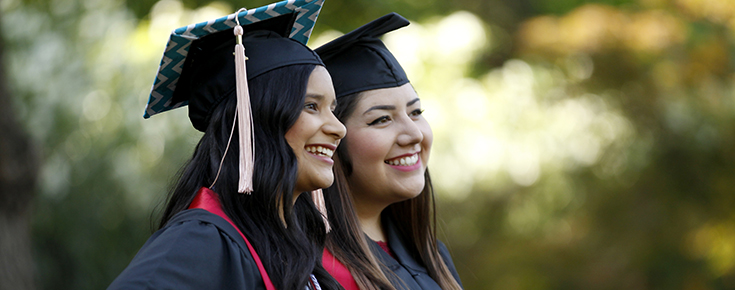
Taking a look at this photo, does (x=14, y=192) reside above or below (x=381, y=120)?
below

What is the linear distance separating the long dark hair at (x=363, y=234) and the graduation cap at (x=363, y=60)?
61 millimetres

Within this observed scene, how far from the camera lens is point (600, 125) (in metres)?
6.09

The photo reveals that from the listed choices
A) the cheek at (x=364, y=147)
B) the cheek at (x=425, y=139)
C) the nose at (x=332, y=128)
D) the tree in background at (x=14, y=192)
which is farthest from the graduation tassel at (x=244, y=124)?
the tree in background at (x=14, y=192)

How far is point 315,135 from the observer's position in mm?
1732

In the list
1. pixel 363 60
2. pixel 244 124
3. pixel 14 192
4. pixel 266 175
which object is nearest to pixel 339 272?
pixel 266 175

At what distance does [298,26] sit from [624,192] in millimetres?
5424

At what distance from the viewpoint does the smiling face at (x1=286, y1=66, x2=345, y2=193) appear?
5.55 feet

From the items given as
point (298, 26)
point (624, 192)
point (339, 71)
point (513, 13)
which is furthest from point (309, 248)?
point (513, 13)

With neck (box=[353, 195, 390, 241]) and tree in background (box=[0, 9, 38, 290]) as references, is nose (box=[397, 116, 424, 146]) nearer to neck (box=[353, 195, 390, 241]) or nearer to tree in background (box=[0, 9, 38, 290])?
neck (box=[353, 195, 390, 241])

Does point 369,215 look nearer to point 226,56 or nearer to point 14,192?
point 226,56

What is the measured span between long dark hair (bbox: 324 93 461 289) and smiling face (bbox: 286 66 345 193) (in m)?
0.46

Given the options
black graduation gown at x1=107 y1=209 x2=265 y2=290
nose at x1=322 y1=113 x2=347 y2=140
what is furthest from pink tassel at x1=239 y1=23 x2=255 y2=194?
nose at x1=322 y1=113 x2=347 y2=140

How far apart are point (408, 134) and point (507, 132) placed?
11.2 feet


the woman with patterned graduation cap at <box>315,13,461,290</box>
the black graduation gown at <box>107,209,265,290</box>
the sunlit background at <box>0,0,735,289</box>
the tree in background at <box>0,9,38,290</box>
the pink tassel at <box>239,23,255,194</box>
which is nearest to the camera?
the black graduation gown at <box>107,209,265,290</box>
